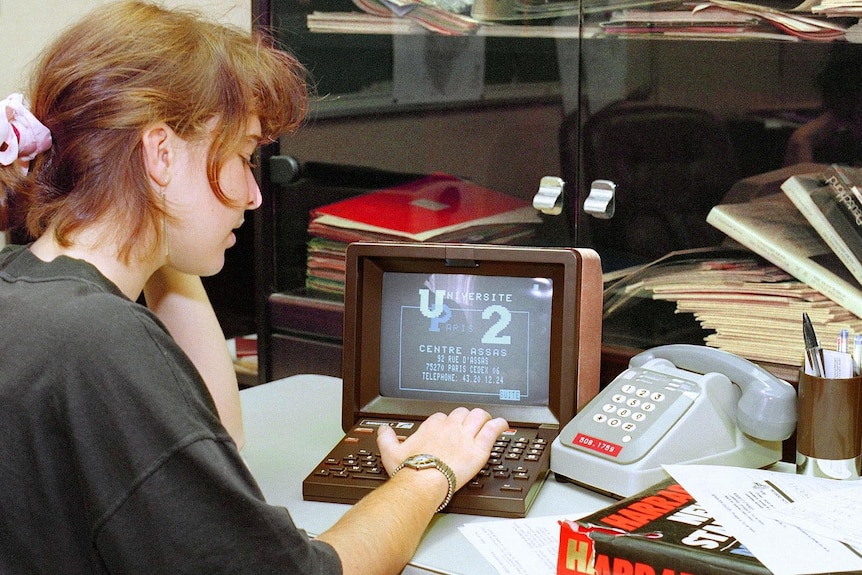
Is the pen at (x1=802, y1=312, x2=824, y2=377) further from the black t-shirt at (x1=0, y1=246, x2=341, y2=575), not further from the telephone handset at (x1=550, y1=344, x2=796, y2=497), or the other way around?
the black t-shirt at (x1=0, y1=246, x2=341, y2=575)

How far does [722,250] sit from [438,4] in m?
0.66

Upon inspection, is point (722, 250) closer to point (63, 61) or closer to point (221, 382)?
point (221, 382)

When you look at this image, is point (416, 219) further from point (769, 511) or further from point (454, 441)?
point (769, 511)

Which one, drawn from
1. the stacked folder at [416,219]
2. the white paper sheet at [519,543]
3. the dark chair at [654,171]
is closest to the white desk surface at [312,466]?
the white paper sheet at [519,543]

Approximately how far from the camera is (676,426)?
1189 millimetres

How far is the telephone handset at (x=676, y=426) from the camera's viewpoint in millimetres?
1173

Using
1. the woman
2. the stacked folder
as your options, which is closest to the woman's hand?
the woman

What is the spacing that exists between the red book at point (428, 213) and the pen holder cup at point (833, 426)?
612mm

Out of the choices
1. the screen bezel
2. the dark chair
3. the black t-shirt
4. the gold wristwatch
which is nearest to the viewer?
the black t-shirt

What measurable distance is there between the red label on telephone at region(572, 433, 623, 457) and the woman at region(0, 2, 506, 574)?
0.10 metres

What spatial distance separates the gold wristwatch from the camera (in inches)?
44.6

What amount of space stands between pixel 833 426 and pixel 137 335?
81 centimetres

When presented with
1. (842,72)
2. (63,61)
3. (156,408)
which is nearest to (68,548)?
(156,408)

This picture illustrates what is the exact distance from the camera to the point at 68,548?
2.86ft
